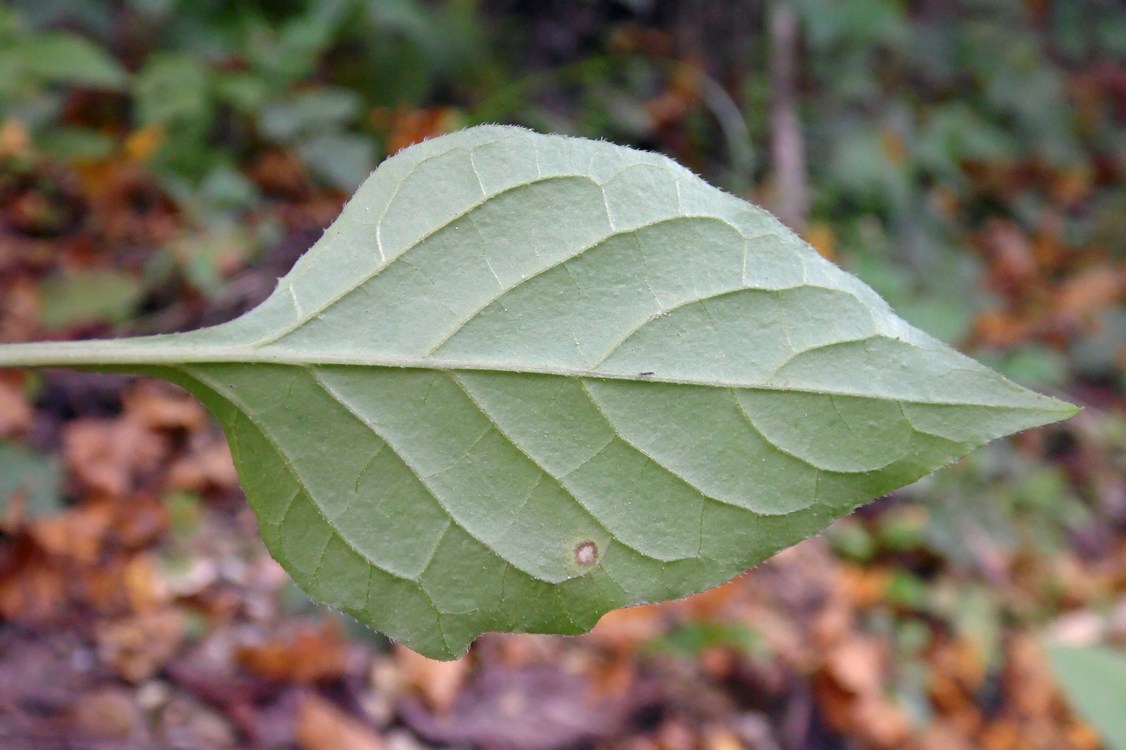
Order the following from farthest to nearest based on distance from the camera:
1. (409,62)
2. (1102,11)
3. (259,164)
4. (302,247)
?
(1102,11) < (409,62) < (259,164) < (302,247)

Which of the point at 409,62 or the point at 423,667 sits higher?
the point at 409,62

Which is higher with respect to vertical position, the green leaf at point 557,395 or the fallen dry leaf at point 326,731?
the green leaf at point 557,395

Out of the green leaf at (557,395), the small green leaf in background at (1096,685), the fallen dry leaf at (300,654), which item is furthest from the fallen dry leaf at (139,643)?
the small green leaf in background at (1096,685)

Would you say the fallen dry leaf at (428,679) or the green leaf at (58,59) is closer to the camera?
the fallen dry leaf at (428,679)

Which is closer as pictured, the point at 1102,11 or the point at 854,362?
the point at 854,362

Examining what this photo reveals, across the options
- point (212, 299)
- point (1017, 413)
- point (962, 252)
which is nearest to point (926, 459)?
point (1017, 413)

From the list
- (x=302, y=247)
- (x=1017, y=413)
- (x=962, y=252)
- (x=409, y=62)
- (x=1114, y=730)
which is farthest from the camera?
(x=962, y=252)

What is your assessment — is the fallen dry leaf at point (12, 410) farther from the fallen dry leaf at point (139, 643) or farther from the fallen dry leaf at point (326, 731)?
the fallen dry leaf at point (326, 731)

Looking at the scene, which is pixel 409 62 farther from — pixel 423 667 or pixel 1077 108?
pixel 1077 108
